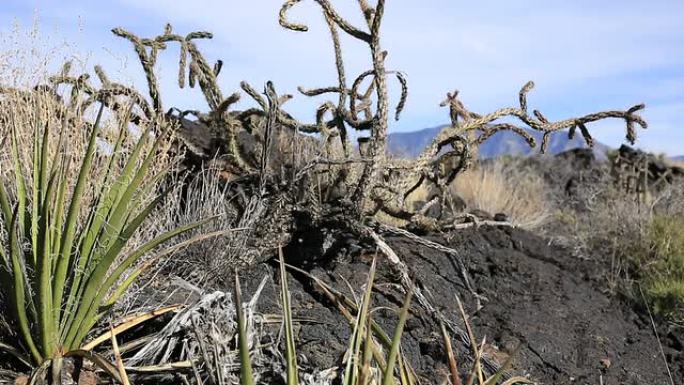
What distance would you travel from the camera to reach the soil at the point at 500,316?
4605mm

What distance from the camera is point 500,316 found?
562 centimetres

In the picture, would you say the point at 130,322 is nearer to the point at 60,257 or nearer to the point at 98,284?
the point at 98,284

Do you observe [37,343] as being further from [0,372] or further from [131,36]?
[131,36]

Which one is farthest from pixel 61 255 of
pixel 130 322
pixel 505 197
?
pixel 505 197

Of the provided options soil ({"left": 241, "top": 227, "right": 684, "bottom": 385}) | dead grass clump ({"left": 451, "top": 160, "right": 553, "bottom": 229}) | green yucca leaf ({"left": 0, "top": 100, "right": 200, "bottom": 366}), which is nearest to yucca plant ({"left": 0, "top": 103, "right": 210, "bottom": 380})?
green yucca leaf ({"left": 0, "top": 100, "right": 200, "bottom": 366})

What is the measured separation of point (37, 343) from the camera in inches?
141

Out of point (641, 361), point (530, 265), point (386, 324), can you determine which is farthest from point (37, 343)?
point (530, 265)

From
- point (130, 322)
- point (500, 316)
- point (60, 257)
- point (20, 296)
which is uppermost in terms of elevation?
point (60, 257)

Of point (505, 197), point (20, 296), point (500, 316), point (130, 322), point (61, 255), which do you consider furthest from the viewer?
point (505, 197)

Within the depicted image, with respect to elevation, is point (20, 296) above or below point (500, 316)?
above

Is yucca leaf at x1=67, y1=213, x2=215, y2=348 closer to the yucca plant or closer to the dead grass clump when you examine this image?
the yucca plant

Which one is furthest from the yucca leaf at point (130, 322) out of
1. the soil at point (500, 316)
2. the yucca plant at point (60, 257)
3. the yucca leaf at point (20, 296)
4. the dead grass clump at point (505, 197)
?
the dead grass clump at point (505, 197)

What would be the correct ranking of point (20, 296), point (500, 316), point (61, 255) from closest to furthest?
point (20, 296) → point (61, 255) → point (500, 316)

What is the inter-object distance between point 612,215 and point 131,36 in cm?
575
